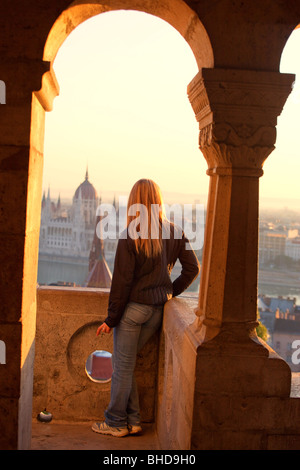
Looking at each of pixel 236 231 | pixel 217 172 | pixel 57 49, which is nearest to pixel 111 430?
pixel 236 231

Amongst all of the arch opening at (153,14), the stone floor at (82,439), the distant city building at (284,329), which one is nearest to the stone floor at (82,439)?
the stone floor at (82,439)

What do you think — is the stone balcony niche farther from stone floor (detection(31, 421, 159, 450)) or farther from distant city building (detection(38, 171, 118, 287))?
distant city building (detection(38, 171, 118, 287))

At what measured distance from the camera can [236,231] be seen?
2375 millimetres

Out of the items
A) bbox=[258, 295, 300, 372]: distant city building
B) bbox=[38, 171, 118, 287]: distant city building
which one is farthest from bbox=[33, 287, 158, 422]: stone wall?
bbox=[38, 171, 118, 287]: distant city building

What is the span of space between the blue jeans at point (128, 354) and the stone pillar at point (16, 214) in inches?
31.6

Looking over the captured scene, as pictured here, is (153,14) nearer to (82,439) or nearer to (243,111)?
(243,111)

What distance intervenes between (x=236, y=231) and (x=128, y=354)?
115 cm

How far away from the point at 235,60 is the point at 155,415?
227 cm

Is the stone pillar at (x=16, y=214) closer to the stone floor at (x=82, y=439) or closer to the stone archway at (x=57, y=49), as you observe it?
the stone archway at (x=57, y=49)

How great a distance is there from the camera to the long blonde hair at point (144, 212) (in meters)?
2.96

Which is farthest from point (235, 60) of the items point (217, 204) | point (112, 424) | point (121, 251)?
point (112, 424)

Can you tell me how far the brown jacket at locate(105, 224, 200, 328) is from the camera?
2.96 meters

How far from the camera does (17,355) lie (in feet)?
7.64

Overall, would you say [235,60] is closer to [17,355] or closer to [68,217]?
[17,355]
